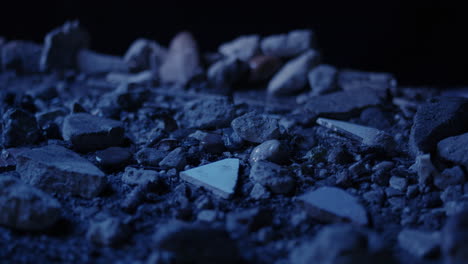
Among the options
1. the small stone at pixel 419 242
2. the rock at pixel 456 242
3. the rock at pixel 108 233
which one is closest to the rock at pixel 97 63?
the rock at pixel 108 233

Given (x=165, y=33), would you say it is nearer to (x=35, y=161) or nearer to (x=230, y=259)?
(x=35, y=161)

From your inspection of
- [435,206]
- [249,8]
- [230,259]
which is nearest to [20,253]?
[230,259]

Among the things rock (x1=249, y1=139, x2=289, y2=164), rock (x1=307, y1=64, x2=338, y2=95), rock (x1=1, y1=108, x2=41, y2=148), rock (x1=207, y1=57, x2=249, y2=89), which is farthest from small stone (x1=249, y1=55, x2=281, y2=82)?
rock (x1=1, y1=108, x2=41, y2=148)

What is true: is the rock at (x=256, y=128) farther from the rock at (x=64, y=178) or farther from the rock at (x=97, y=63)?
the rock at (x=97, y=63)

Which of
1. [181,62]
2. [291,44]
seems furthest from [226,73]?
[291,44]

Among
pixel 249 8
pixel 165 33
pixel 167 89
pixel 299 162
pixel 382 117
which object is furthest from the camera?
pixel 165 33

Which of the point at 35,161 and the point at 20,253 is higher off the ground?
the point at 35,161

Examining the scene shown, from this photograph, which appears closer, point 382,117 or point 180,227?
point 180,227
